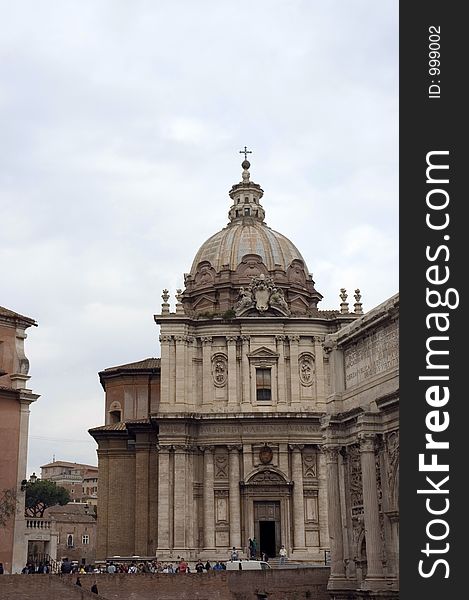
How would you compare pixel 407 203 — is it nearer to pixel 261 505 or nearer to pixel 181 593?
pixel 181 593

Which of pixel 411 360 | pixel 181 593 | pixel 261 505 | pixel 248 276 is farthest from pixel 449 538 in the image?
pixel 248 276

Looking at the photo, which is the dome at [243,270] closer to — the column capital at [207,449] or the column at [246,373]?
the column at [246,373]

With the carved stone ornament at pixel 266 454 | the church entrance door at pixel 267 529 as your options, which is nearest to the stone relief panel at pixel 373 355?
the carved stone ornament at pixel 266 454

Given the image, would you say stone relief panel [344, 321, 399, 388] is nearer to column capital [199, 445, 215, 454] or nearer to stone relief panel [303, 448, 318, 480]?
stone relief panel [303, 448, 318, 480]

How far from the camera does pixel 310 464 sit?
45875 millimetres

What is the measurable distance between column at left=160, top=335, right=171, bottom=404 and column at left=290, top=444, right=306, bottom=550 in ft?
22.5

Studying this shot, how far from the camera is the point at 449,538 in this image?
48.3ft

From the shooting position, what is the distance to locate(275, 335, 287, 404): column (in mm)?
46562

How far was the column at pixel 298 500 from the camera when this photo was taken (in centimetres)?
4456

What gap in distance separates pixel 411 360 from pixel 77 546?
66199 millimetres

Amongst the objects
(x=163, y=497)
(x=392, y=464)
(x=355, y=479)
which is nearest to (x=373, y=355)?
(x=392, y=464)

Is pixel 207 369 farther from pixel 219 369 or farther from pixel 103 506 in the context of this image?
pixel 103 506

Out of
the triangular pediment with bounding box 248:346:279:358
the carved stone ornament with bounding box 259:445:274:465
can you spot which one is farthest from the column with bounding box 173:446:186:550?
the triangular pediment with bounding box 248:346:279:358

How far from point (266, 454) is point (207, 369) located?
5.27 meters
